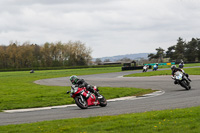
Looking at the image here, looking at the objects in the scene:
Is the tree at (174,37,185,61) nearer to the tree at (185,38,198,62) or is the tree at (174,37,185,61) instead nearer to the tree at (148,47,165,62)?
the tree at (185,38,198,62)

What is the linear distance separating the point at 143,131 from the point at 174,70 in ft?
47.3

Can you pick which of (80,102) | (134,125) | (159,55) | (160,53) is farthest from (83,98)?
(159,55)

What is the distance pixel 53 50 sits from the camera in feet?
474

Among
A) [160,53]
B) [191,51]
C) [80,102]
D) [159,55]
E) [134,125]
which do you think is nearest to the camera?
[134,125]

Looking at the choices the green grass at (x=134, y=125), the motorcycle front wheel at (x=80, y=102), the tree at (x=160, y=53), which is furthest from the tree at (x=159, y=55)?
the green grass at (x=134, y=125)

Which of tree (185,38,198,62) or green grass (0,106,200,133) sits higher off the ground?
tree (185,38,198,62)

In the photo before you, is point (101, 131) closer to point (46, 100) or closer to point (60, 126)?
point (60, 126)

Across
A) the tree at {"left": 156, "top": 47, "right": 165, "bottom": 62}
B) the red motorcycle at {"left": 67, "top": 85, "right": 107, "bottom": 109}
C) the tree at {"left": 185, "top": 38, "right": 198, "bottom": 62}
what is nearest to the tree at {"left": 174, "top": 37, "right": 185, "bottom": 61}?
the tree at {"left": 185, "top": 38, "right": 198, "bottom": 62}

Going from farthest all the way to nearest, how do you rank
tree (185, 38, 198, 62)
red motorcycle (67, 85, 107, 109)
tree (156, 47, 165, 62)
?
tree (156, 47, 165, 62)
tree (185, 38, 198, 62)
red motorcycle (67, 85, 107, 109)

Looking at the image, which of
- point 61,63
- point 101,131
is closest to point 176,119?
point 101,131

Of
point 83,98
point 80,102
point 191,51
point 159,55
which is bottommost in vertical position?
point 80,102

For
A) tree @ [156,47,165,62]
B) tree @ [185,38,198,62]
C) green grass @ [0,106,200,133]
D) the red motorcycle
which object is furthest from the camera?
tree @ [156,47,165,62]

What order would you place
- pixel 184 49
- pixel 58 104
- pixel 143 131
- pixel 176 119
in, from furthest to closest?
1. pixel 184 49
2. pixel 58 104
3. pixel 176 119
4. pixel 143 131

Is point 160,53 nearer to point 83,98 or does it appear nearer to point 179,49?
point 179,49
